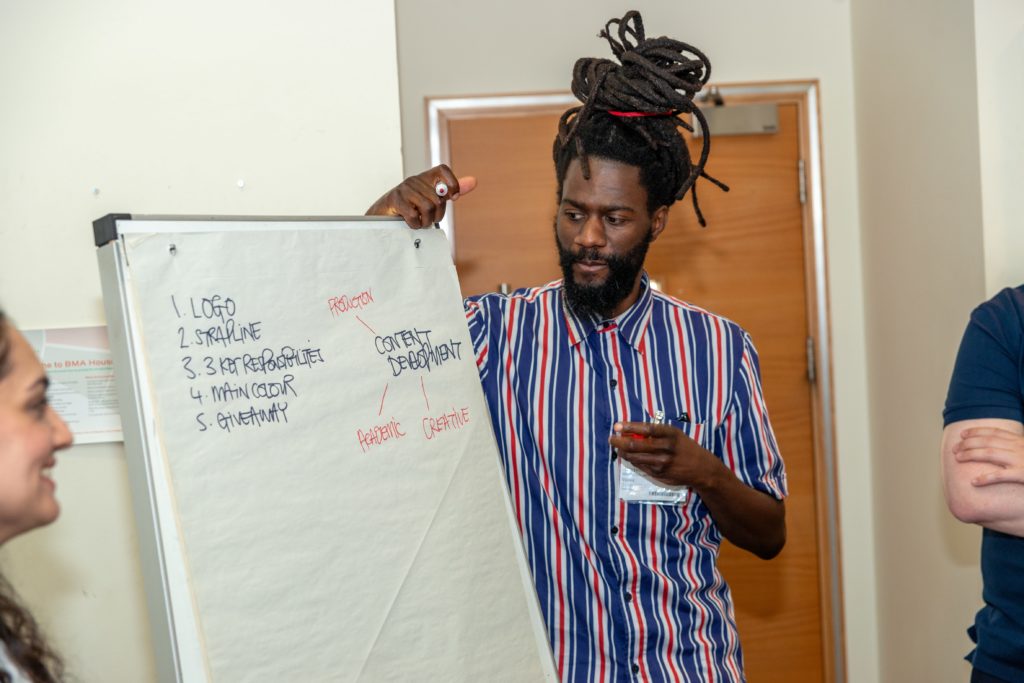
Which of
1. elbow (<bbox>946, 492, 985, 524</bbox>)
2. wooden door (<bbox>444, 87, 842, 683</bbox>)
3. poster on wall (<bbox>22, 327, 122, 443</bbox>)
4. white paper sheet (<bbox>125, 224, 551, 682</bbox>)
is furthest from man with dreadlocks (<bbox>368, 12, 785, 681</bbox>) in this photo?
wooden door (<bbox>444, 87, 842, 683</bbox>)

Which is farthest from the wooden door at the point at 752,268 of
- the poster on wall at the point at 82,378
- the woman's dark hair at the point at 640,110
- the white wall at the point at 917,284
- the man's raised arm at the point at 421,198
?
the poster on wall at the point at 82,378

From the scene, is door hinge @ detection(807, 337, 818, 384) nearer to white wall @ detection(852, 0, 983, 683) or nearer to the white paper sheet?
white wall @ detection(852, 0, 983, 683)

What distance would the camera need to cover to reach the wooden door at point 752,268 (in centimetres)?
314

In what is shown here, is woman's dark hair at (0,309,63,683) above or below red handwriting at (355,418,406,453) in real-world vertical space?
below

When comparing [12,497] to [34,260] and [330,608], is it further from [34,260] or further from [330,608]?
[34,260]

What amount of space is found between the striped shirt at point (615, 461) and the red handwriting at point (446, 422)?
0.18 m

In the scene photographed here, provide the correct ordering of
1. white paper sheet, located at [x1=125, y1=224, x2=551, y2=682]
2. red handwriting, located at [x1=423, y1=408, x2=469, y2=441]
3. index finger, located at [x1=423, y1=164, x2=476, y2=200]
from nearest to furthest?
white paper sheet, located at [x1=125, y1=224, x2=551, y2=682], red handwriting, located at [x1=423, y1=408, x2=469, y2=441], index finger, located at [x1=423, y1=164, x2=476, y2=200]

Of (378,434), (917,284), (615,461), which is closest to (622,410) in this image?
(615,461)

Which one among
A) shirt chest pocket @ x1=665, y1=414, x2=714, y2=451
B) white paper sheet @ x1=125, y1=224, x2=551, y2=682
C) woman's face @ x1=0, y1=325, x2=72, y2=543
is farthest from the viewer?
shirt chest pocket @ x1=665, y1=414, x2=714, y2=451

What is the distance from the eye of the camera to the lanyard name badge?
173cm

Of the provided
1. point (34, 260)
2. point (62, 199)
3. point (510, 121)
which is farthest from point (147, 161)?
point (510, 121)

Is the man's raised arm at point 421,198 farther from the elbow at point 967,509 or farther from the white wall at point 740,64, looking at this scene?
the white wall at point 740,64

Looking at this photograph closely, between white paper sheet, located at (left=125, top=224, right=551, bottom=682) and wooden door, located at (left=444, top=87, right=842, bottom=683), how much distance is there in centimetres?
150

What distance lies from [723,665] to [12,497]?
127 cm
